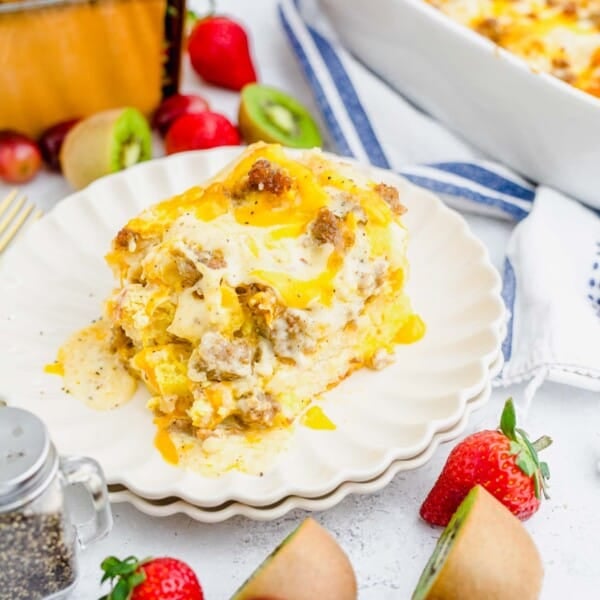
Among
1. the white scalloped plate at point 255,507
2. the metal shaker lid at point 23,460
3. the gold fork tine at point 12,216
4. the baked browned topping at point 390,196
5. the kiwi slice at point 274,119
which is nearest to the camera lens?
the metal shaker lid at point 23,460

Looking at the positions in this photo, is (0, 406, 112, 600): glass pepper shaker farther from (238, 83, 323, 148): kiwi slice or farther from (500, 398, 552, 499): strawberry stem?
(238, 83, 323, 148): kiwi slice

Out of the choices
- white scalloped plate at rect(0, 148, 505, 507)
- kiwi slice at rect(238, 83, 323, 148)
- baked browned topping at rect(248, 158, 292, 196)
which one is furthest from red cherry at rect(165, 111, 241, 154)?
baked browned topping at rect(248, 158, 292, 196)

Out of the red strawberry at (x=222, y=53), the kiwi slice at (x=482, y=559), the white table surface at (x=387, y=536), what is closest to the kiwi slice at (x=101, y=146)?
the red strawberry at (x=222, y=53)

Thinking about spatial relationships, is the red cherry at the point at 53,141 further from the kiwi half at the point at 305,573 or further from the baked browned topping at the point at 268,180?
the kiwi half at the point at 305,573

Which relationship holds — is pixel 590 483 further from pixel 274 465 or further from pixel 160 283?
pixel 160 283

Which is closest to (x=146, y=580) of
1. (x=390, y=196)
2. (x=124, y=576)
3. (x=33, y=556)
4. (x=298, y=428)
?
(x=124, y=576)

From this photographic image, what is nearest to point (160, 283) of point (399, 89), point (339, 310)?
point (339, 310)
